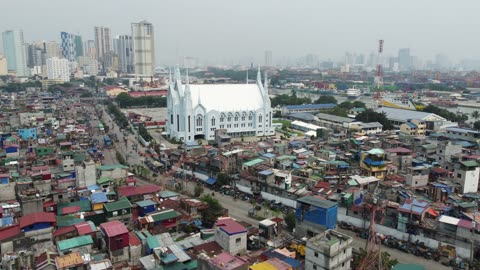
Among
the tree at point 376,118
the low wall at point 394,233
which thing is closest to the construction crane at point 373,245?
the low wall at point 394,233

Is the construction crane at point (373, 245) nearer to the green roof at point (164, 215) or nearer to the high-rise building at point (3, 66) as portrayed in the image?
the green roof at point (164, 215)

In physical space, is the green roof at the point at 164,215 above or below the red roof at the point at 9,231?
below

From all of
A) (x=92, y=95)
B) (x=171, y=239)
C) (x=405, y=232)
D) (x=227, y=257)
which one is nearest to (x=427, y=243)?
(x=405, y=232)

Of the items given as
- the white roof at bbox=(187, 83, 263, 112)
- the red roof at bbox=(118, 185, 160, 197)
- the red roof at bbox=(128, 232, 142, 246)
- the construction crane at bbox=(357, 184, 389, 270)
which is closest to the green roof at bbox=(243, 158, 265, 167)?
the red roof at bbox=(118, 185, 160, 197)

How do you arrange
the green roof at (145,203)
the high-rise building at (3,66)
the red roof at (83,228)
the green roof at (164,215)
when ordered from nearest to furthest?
the red roof at (83,228)
the green roof at (164,215)
the green roof at (145,203)
the high-rise building at (3,66)

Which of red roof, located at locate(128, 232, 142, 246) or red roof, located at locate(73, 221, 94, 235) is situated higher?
red roof, located at locate(73, 221, 94, 235)

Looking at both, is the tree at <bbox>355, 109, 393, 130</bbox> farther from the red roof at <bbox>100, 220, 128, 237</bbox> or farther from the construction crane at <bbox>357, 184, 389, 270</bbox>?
the red roof at <bbox>100, 220, 128, 237</bbox>
